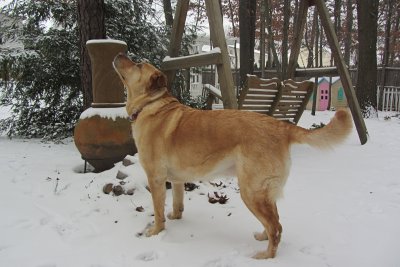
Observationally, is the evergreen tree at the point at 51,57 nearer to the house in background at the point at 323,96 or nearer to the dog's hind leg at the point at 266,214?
the dog's hind leg at the point at 266,214

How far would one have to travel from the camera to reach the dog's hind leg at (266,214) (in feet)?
8.21

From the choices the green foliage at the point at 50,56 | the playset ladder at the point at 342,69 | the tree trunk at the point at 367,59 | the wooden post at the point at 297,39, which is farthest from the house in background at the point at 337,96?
the green foliage at the point at 50,56

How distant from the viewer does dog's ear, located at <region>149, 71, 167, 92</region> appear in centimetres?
312

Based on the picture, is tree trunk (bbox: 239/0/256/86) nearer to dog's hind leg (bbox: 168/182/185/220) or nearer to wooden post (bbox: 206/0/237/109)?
wooden post (bbox: 206/0/237/109)

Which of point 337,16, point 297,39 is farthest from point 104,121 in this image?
point 337,16

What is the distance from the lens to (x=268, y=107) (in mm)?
6395

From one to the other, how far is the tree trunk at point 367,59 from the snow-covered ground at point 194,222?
22.7 feet

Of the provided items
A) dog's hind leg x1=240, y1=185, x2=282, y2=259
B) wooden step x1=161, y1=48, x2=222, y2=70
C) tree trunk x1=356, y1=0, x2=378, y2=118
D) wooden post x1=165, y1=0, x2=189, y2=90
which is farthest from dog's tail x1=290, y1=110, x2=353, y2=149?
tree trunk x1=356, y1=0, x2=378, y2=118

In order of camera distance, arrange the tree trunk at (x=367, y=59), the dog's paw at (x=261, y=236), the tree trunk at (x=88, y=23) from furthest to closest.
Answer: the tree trunk at (x=367, y=59) → the tree trunk at (x=88, y=23) → the dog's paw at (x=261, y=236)

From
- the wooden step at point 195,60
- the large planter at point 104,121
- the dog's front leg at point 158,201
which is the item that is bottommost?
the dog's front leg at point 158,201

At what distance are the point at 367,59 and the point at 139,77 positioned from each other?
1036 cm

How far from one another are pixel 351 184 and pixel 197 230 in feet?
7.63

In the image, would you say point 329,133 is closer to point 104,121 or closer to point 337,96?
point 104,121

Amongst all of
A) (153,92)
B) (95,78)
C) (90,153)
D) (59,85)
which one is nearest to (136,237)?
(153,92)
